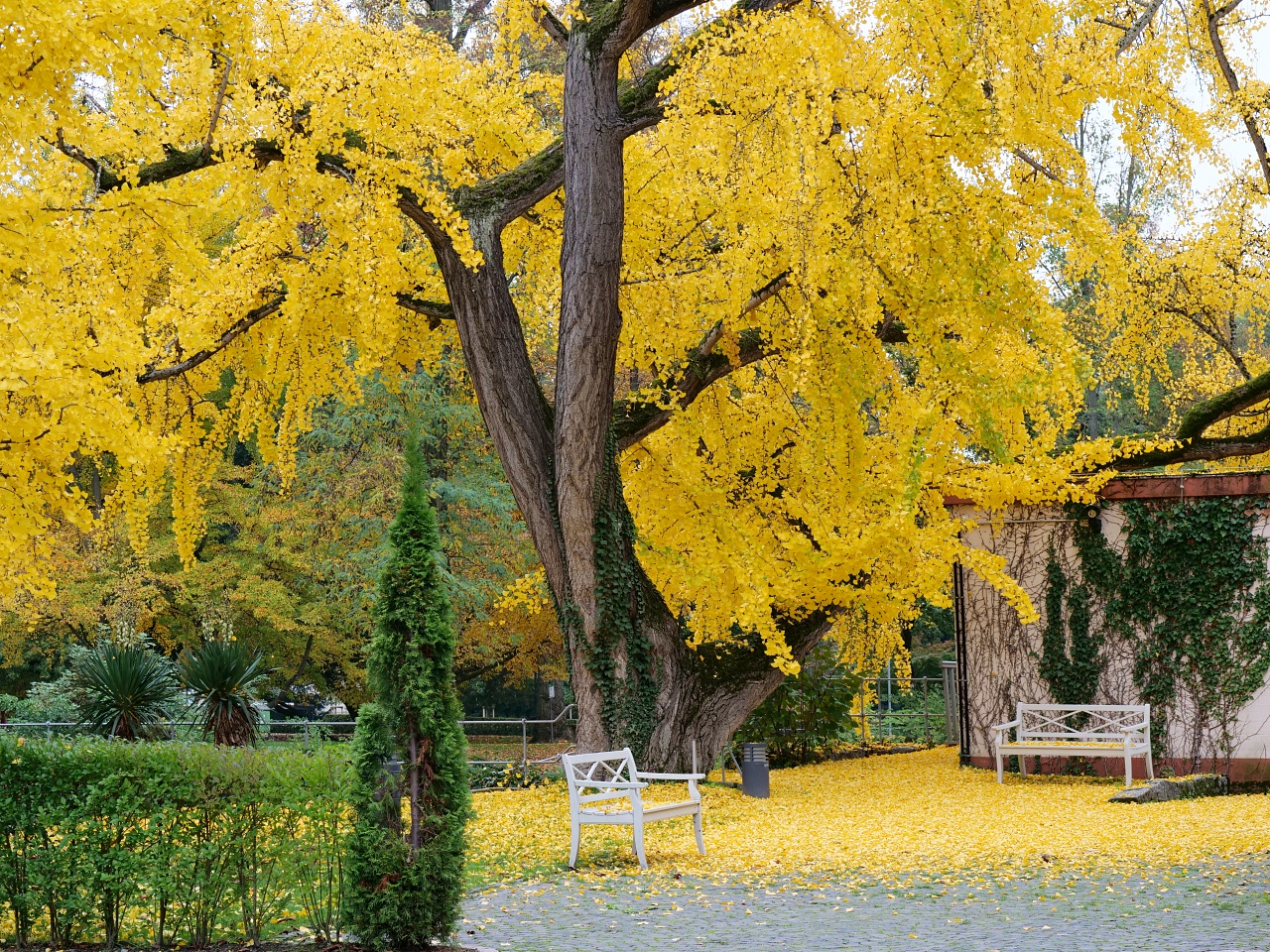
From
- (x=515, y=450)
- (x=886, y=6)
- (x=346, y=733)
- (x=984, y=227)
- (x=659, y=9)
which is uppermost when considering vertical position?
(x=659, y=9)

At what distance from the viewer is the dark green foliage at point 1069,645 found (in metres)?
12.9

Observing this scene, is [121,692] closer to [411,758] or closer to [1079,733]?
[411,758]

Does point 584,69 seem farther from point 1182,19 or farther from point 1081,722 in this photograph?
point 1081,722

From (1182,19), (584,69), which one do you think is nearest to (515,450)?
(584,69)

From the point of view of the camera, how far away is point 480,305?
1033 cm

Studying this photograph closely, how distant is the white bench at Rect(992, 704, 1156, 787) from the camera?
11.7 metres

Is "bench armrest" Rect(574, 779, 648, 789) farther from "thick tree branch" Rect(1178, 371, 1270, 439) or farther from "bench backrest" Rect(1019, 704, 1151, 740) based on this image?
"thick tree branch" Rect(1178, 371, 1270, 439)

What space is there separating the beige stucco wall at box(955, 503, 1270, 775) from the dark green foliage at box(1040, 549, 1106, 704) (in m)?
0.09

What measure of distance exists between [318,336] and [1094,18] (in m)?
6.84

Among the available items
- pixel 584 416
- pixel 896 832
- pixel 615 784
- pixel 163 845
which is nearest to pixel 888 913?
pixel 615 784

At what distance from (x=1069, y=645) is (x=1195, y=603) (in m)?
1.37

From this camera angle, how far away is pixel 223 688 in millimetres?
11891

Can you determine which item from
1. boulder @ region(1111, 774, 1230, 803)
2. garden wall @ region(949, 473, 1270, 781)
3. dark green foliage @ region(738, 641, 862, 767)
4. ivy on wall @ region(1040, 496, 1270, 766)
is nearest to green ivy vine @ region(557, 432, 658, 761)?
boulder @ region(1111, 774, 1230, 803)

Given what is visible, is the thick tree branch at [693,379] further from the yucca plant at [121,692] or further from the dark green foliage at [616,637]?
the yucca plant at [121,692]
